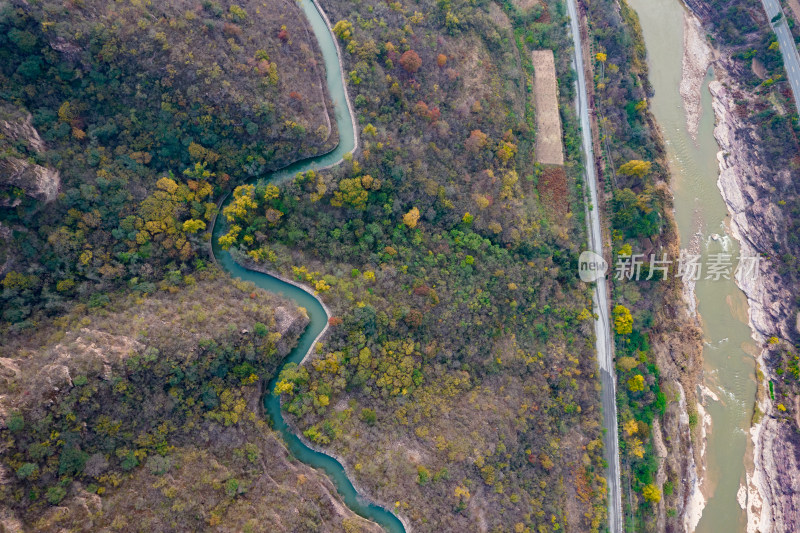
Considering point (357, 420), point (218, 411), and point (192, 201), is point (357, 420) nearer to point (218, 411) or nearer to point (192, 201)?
point (218, 411)

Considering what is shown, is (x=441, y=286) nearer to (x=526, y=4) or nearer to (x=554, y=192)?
(x=554, y=192)

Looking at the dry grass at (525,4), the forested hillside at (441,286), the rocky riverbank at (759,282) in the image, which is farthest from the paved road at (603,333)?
the rocky riverbank at (759,282)

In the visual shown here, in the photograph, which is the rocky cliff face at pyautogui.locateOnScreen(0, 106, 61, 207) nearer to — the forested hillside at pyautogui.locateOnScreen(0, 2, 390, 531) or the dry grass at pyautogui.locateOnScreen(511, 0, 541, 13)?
the forested hillside at pyautogui.locateOnScreen(0, 2, 390, 531)

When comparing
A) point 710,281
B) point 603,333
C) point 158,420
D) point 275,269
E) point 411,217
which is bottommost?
point 158,420

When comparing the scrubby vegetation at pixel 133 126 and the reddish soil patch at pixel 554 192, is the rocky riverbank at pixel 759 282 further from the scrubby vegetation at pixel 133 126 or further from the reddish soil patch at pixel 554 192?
the scrubby vegetation at pixel 133 126

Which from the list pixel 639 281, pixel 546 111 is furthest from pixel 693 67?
pixel 639 281

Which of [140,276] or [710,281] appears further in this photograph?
[710,281]
